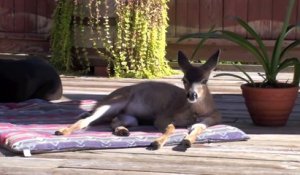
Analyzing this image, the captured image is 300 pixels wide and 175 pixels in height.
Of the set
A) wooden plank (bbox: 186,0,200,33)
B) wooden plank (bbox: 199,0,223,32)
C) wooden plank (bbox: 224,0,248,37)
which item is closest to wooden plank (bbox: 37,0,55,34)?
wooden plank (bbox: 186,0,200,33)

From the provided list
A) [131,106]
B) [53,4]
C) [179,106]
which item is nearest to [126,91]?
[131,106]

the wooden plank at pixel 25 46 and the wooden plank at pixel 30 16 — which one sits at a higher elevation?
the wooden plank at pixel 30 16

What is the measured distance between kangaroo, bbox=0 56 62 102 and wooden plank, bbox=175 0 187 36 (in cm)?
318

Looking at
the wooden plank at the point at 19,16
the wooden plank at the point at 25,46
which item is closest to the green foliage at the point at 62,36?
the wooden plank at the point at 25,46

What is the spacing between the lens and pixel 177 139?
461 cm

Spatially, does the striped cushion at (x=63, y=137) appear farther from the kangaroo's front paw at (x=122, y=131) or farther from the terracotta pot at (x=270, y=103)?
the terracotta pot at (x=270, y=103)

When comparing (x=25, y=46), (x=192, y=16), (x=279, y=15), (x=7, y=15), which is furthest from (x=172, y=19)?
(x=7, y=15)

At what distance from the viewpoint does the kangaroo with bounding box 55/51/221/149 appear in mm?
4750

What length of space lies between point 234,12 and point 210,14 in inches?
13.1

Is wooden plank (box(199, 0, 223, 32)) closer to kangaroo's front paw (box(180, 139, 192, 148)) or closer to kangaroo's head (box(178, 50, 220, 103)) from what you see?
kangaroo's head (box(178, 50, 220, 103))

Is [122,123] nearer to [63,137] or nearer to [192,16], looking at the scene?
[63,137]

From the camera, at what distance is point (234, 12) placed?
9492 millimetres

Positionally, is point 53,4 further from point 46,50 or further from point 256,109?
point 256,109

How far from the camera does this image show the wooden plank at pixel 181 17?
955cm
